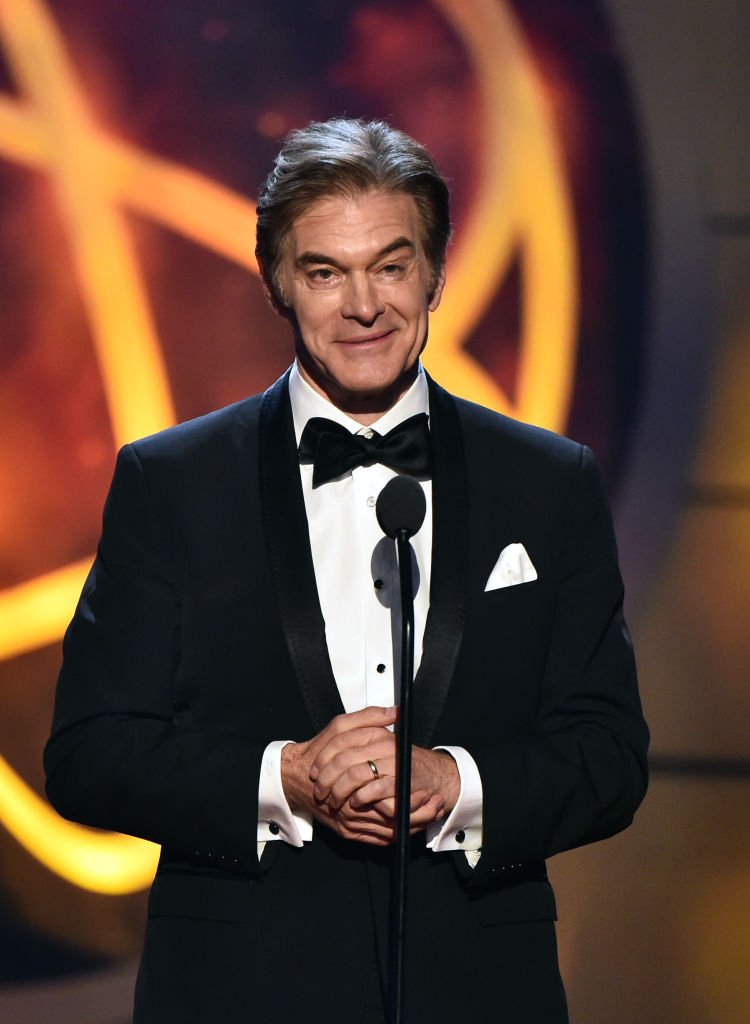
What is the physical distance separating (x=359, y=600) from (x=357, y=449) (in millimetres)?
190

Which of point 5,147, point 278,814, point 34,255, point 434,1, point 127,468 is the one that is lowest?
point 278,814

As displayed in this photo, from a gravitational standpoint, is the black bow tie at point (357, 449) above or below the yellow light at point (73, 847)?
above

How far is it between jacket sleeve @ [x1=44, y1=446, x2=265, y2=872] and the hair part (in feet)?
1.08

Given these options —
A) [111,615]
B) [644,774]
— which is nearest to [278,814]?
[111,615]

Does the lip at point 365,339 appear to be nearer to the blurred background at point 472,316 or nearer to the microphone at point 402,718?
the microphone at point 402,718

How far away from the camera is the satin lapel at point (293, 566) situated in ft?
5.07

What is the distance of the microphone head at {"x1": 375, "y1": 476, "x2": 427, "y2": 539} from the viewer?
52.6 inches

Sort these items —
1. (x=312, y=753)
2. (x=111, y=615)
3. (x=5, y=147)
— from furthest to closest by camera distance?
(x=5, y=147), (x=111, y=615), (x=312, y=753)

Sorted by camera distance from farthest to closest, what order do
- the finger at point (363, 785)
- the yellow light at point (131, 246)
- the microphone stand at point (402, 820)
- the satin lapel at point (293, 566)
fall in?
the yellow light at point (131, 246), the satin lapel at point (293, 566), the finger at point (363, 785), the microphone stand at point (402, 820)

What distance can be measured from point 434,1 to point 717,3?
0.56 metres


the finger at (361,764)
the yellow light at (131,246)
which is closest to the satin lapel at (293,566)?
the finger at (361,764)

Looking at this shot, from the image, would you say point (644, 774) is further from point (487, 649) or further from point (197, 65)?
point (197, 65)

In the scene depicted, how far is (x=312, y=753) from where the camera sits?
1.46m

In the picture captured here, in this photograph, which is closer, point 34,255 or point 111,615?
point 111,615
